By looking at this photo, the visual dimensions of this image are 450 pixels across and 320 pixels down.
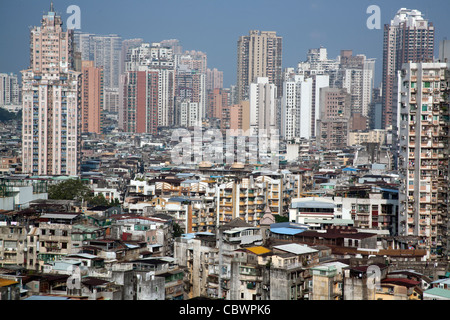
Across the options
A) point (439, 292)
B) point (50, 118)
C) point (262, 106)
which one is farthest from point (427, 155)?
point (262, 106)

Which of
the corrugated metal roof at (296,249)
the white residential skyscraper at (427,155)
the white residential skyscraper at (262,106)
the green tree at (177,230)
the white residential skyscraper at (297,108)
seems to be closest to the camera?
the corrugated metal roof at (296,249)

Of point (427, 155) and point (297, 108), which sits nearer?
point (427, 155)

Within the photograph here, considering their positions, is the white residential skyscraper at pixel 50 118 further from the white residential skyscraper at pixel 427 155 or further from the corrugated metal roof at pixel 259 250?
the corrugated metal roof at pixel 259 250

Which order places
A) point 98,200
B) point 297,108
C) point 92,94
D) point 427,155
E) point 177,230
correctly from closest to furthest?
point 427,155 → point 177,230 → point 98,200 → point 297,108 → point 92,94

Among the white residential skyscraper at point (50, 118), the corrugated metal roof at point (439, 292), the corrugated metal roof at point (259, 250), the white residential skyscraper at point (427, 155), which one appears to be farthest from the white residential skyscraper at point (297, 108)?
the corrugated metal roof at point (439, 292)

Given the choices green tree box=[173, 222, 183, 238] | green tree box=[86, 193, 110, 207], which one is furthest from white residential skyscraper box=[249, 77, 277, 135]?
green tree box=[173, 222, 183, 238]

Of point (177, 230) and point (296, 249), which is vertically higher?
point (296, 249)

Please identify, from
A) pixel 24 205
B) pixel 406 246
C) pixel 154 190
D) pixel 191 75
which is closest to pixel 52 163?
pixel 154 190

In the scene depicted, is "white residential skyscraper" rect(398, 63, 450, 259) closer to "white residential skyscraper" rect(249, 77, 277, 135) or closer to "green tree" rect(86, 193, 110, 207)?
"green tree" rect(86, 193, 110, 207)

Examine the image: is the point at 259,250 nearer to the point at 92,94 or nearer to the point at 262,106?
the point at 262,106
